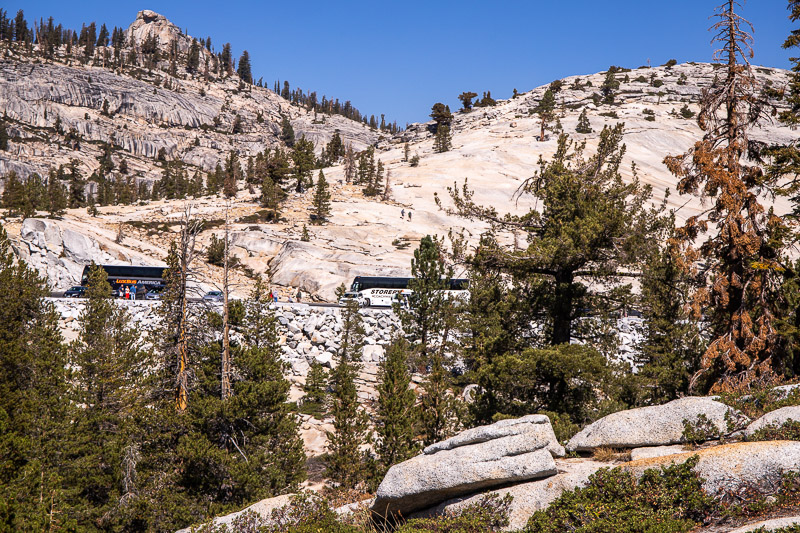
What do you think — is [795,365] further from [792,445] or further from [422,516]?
[422,516]

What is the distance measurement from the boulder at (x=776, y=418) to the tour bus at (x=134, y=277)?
50205 mm

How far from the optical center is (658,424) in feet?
32.8

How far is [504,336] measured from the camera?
20828mm

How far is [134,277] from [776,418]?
53204mm

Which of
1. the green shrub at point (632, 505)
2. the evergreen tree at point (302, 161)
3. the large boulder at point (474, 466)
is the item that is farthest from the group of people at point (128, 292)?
the green shrub at point (632, 505)

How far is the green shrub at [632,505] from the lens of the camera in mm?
7090

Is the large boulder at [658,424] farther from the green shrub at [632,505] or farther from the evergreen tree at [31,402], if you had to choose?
the evergreen tree at [31,402]

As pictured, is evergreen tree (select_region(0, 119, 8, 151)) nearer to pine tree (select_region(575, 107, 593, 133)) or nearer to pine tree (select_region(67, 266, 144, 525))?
pine tree (select_region(575, 107, 593, 133))

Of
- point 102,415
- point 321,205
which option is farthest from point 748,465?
point 321,205

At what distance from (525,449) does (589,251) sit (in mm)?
8660

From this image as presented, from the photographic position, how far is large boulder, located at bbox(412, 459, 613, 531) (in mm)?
8680

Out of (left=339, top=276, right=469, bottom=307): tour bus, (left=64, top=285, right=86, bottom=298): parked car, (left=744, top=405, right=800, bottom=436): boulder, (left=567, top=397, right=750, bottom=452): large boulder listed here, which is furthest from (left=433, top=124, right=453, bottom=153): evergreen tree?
(left=744, top=405, right=800, bottom=436): boulder

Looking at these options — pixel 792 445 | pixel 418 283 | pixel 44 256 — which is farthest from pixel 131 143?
pixel 792 445

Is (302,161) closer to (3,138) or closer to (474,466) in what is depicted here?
(474,466)
